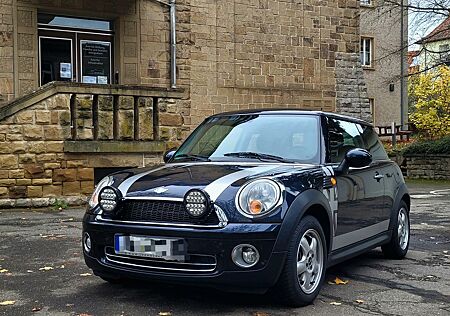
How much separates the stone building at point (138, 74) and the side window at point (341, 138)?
21.1ft

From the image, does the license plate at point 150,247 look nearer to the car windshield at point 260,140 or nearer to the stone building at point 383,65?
the car windshield at point 260,140

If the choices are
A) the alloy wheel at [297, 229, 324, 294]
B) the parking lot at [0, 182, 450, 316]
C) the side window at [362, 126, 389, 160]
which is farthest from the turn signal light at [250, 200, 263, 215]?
the side window at [362, 126, 389, 160]

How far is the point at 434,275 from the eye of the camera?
6102 millimetres

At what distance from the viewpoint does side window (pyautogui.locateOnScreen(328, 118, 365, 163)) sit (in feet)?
18.6

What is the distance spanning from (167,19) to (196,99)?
2361mm

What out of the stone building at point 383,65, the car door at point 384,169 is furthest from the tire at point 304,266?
the stone building at point 383,65

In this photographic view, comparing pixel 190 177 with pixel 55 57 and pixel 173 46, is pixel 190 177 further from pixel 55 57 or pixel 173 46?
pixel 173 46

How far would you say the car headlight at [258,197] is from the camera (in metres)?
4.42

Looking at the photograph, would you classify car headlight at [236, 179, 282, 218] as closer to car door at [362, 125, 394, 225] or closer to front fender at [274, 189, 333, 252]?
front fender at [274, 189, 333, 252]

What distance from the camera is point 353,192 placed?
5684 millimetres

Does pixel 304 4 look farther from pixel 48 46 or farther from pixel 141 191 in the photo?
pixel 141 191

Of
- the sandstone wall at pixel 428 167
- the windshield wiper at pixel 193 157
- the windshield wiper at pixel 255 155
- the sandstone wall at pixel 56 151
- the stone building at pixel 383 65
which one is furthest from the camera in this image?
the stone building at pixel 383 65

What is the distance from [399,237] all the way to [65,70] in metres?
11.9

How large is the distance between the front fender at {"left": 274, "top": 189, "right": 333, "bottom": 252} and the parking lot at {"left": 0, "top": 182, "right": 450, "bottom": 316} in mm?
539
